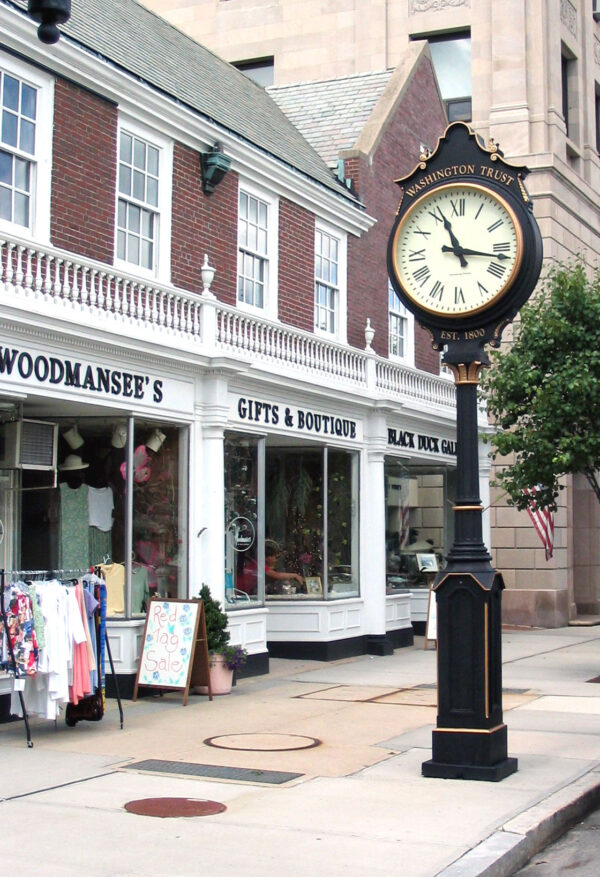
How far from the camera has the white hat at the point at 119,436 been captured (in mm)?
13695

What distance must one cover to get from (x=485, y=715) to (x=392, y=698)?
482 cm

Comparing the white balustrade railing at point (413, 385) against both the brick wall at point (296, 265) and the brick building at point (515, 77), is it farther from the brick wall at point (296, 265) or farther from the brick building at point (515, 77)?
the brick building at point (515, 77)

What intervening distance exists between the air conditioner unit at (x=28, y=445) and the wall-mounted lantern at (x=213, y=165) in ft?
14.4

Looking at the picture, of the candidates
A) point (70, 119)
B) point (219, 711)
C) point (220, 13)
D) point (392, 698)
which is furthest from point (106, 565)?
point (220, 13)

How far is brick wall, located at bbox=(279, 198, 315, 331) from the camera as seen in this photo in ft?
58.3

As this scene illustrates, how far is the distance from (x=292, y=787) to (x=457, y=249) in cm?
438

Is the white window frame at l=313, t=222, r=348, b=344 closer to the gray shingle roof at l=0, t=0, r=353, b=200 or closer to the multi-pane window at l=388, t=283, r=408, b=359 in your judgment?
the gray shingle roof at l=0, t=0, r=353, b=200

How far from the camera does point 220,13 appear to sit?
99.6ft

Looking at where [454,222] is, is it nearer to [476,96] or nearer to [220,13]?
[476,96]

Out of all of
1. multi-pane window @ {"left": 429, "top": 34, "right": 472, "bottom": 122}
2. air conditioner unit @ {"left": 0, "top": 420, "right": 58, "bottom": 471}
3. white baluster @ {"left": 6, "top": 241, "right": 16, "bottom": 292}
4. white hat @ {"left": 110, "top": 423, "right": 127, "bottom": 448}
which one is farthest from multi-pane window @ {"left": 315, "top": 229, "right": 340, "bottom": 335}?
multi-pane window @ {"left": 429, "top": 34, "right": 472, "bottom": 122}

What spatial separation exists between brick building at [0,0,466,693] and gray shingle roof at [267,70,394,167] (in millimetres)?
493

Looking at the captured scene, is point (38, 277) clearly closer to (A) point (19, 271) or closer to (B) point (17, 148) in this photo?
(A) point (19, 271)

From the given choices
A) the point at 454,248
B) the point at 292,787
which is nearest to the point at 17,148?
the point at 454,248

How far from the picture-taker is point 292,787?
8.63 meters
